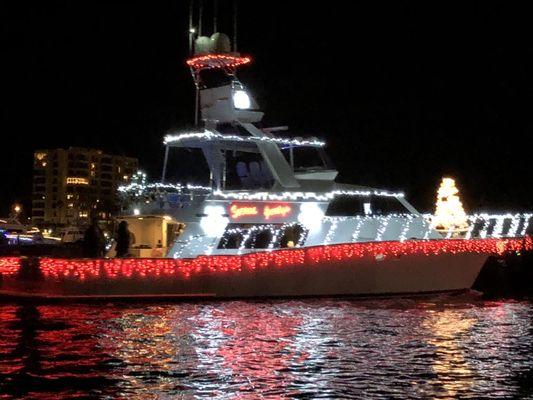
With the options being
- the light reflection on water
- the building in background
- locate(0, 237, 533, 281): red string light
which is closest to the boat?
locate(0, 237, 533, 281): red string light

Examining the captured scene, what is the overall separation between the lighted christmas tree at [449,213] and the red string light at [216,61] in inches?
274

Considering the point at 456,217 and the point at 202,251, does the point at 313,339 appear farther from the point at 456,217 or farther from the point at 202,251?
the point at 456,217

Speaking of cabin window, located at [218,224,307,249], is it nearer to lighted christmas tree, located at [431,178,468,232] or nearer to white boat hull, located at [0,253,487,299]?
white boat hull, located at [0,253,487,299]

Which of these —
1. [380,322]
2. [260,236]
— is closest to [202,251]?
[260,236]

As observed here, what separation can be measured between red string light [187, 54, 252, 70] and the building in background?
12110cm

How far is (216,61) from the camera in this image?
23.1 metres

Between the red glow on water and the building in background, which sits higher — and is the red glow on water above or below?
below

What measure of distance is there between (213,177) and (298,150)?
8.67 feet

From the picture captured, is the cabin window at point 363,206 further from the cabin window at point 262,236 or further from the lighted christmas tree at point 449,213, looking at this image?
the lighted christmas tree at point 449,213

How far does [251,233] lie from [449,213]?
644 cm

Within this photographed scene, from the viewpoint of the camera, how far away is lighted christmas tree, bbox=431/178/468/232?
2433 centimetres

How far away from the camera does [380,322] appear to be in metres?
16.5

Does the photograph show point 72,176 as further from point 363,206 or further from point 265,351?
point 265,351

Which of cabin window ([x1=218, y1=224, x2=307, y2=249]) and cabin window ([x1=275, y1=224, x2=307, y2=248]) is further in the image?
cabin window ([x1=275, y1=224, x2=307, y2=248])
